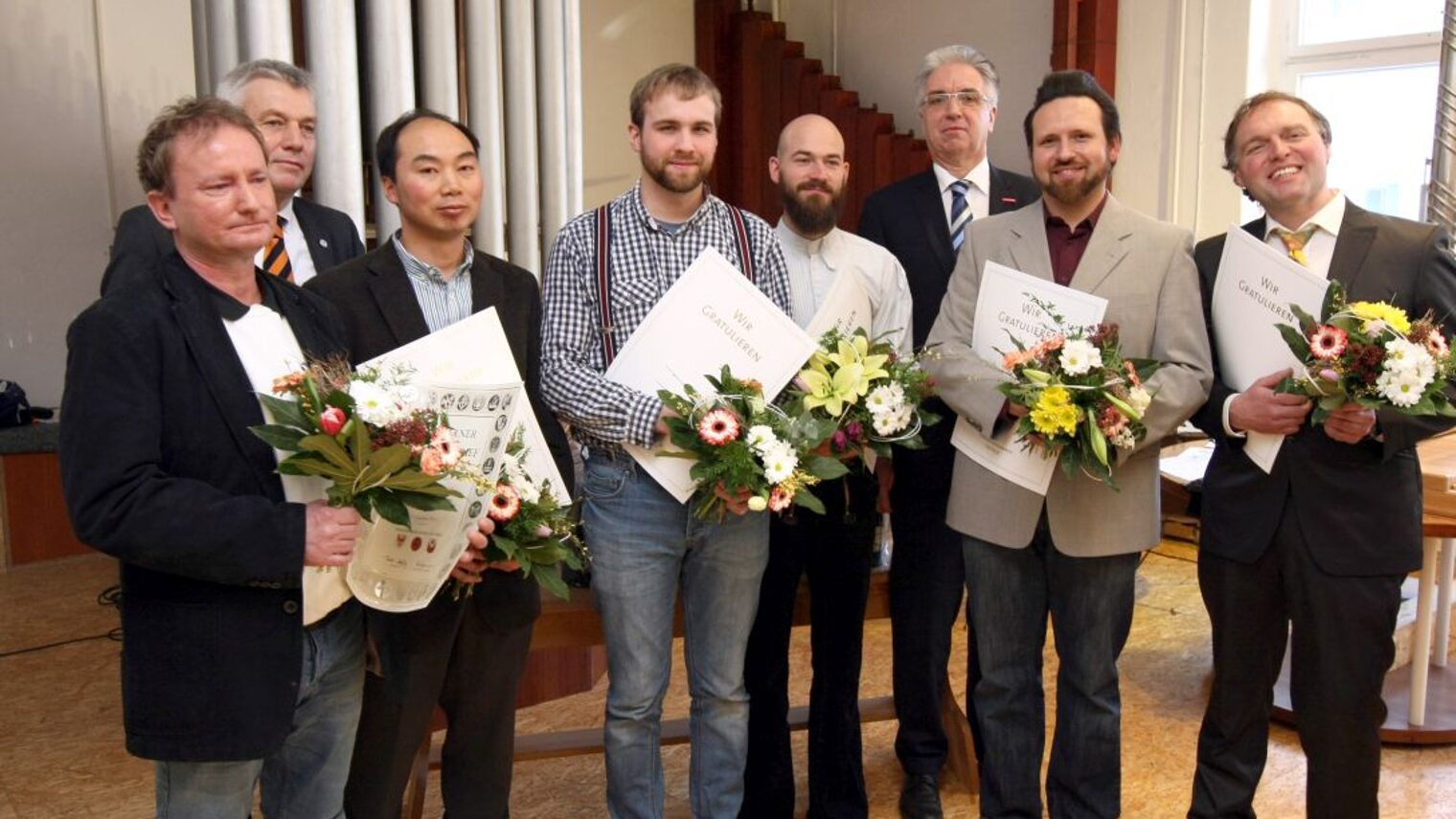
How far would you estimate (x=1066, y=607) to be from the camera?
2.73 meters

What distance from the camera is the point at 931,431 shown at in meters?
3.05

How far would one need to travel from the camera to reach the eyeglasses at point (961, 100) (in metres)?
3.34

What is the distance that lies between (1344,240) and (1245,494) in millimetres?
551

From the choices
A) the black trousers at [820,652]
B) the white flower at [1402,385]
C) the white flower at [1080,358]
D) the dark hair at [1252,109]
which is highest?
the dark hair at [1252,109]

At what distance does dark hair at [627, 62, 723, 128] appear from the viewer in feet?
8.68

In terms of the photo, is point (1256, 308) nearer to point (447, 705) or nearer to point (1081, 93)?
point (1081, 93)

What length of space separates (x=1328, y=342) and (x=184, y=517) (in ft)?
6.46

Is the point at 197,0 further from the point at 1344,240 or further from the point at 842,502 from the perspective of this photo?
the point at 1344,240

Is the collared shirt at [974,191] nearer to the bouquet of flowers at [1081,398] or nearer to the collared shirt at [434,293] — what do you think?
the bouquet of flowers at [1081,398]

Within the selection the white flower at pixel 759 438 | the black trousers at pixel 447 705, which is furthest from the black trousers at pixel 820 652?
the black trousers at pixel 447 705

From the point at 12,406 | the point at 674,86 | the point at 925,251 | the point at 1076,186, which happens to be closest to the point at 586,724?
the point at 925,251

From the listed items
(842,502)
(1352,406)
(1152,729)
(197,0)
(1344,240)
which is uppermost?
(197,0)

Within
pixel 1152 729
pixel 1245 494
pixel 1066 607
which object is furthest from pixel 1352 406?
pixel 1152 729

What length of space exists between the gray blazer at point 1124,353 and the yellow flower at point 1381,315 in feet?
1.07
